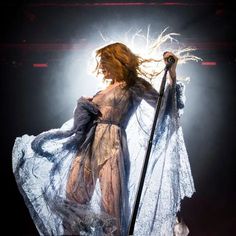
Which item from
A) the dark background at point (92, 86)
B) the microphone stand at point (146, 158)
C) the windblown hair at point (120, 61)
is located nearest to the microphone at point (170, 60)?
the microphone stand at point (146, 158)

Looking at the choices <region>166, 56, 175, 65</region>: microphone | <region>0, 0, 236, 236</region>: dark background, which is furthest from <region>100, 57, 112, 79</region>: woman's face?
<region>0, 0, 236, 236</region>: dark background

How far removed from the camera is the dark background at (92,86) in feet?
16.2

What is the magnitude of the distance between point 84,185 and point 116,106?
57 cm

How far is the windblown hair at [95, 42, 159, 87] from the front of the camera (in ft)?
11.2

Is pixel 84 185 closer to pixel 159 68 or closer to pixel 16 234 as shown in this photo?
pixel 159 68

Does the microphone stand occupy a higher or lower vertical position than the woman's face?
lower

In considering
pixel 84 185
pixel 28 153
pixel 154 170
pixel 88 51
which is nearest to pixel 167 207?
pixel 154 170

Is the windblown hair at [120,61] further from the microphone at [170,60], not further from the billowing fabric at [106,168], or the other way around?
the microphone at [170,60]

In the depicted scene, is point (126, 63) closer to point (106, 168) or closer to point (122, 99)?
point (122, 99)

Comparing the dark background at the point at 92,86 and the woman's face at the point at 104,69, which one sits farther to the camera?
the dark background at the point at 92,86

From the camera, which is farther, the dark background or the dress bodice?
the dark background

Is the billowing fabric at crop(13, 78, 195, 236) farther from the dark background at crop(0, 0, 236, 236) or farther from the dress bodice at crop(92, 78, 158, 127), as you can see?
the dark background at crop(0, 0, 236, 236)

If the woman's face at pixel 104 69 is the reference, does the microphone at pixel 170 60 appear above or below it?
above

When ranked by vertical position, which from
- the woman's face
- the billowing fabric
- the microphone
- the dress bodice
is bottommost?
the billowing fabric
